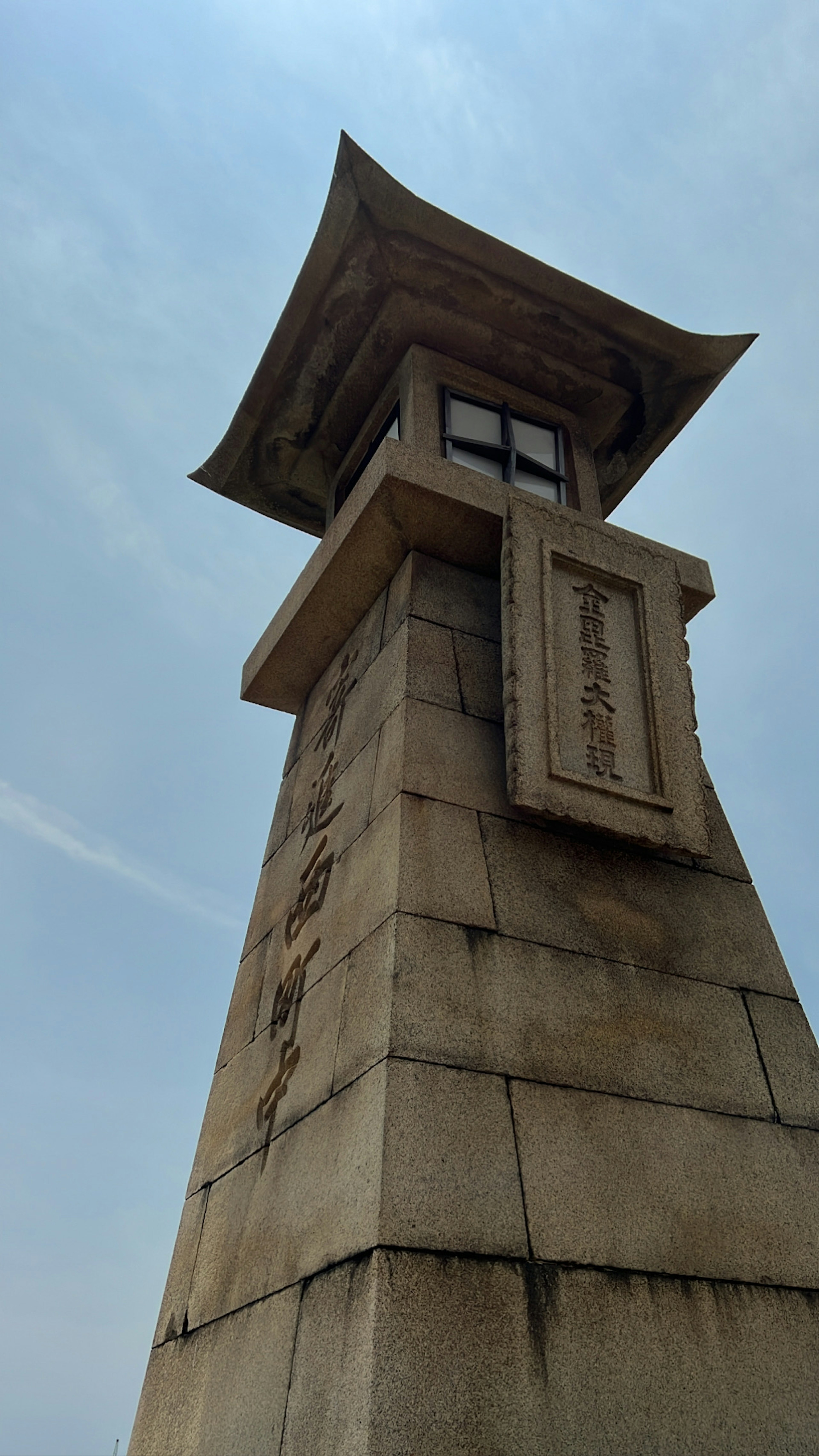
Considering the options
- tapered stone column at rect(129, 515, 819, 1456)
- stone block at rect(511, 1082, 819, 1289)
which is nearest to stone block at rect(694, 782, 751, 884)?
tapered stone column at rect(129, 515, 819, 1456)

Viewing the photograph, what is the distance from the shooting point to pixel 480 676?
19.0 ft

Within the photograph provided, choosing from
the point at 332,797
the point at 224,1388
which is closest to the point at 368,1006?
the point at 224,1388

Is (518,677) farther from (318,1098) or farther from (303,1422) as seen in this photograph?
(303,1422)

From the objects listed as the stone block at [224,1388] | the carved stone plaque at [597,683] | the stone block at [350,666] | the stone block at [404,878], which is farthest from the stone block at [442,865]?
the stone block at [224,1388]

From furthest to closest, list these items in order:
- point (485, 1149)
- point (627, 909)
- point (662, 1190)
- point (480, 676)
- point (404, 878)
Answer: point (480, 676) < point (627, 909) < point (404, 878) < point (662, 1190) < point (485, 1149)

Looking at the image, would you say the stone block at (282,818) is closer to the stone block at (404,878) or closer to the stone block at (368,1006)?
the stone block at (404,878)

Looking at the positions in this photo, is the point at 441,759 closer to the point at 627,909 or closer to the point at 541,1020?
the point at 627,909

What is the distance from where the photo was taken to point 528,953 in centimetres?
452

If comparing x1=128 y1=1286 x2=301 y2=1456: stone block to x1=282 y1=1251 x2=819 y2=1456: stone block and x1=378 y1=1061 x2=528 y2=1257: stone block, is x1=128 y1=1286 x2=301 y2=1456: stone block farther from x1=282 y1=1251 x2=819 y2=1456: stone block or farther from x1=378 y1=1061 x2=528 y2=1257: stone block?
x1=378 y1=1061 x2=528 y2=1257: stone block

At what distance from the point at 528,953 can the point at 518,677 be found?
1462 millimetres

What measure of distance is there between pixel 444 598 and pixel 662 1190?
360 centimetres

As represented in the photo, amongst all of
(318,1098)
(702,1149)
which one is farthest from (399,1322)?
(702,1149)

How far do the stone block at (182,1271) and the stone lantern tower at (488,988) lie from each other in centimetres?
3

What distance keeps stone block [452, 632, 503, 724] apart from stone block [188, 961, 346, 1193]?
1.70 metres
